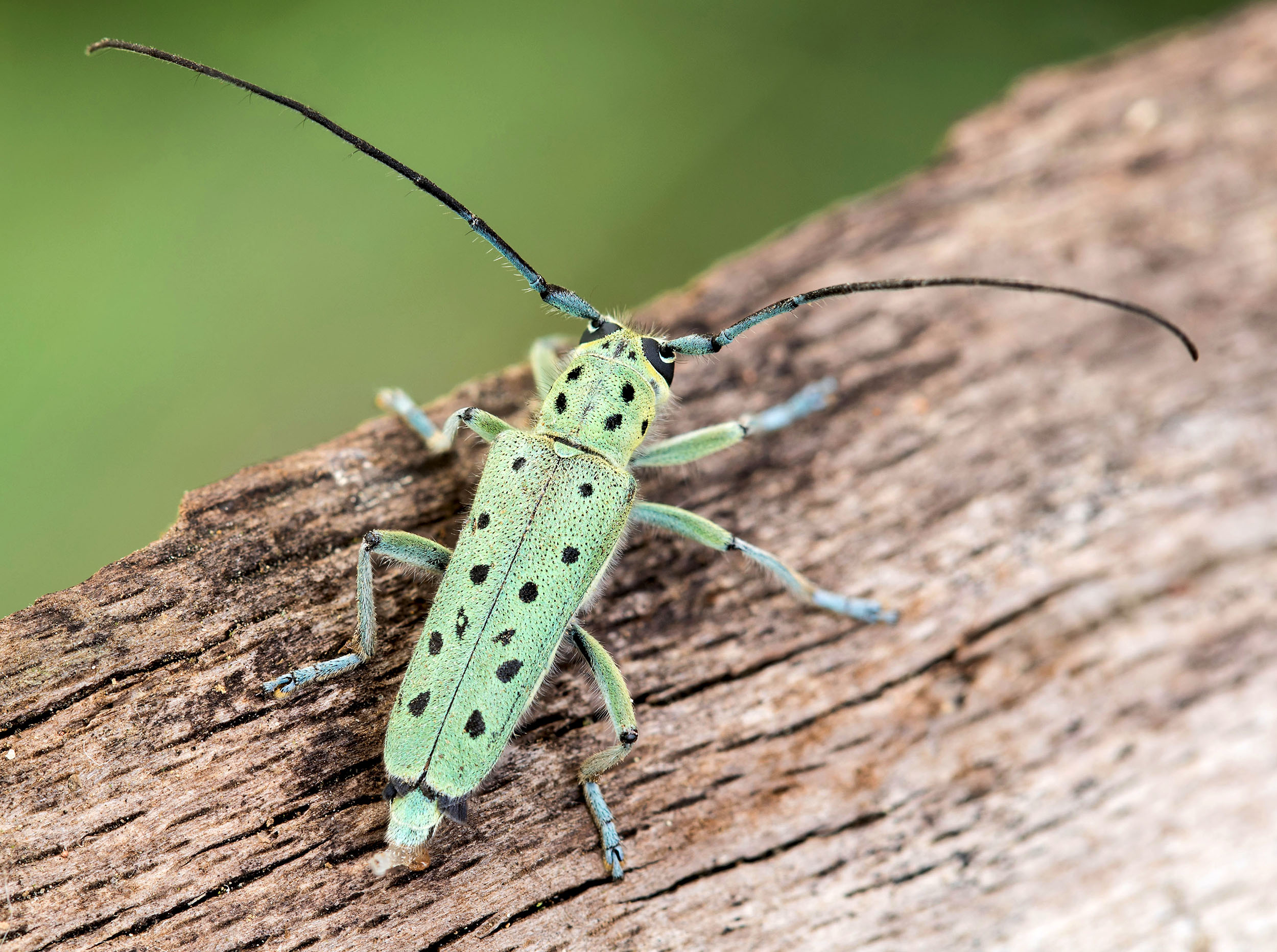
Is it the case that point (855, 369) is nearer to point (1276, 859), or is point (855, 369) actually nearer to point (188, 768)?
point (1276, 859)

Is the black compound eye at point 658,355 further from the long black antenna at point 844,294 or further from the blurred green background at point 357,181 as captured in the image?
the blurred green background at point 357,181

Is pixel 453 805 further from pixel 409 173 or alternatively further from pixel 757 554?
pixel 409 173

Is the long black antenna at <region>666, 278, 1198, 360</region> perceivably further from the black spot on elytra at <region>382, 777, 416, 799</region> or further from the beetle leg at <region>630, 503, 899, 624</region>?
the black spot on elytra at <region>382, 777, 416, 799</region>

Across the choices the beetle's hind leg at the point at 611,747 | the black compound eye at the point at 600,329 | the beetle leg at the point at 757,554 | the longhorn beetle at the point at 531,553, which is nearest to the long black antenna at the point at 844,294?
the longhorn beetle at the point at 531,553

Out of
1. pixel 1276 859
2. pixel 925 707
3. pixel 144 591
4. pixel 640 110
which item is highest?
pixel 640 110

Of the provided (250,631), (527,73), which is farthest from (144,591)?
(527,73)
